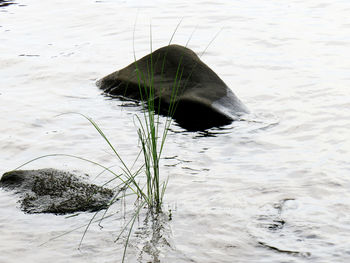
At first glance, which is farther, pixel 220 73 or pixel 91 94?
pixel 220 73

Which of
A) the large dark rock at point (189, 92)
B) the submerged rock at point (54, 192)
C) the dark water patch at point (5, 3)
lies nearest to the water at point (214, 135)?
the submerged rock at point (54, 192)

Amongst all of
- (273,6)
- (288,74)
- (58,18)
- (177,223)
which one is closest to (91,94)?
(288,74)

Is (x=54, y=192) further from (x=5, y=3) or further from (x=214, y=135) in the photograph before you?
(x=5, y=3)

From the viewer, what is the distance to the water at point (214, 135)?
449 cm

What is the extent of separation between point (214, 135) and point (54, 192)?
2.25m

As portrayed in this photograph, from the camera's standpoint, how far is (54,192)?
202 inches

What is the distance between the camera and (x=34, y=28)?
12391mm

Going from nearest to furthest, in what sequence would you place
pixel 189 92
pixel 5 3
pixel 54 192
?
pixel 54 192 < pixel 189 92 < pixel 5 3

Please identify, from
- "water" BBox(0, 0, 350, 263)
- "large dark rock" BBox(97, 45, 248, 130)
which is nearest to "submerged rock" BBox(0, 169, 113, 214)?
"water" BBox(0, 0, 350, 263)

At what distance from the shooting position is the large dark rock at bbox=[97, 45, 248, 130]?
7.16 meters

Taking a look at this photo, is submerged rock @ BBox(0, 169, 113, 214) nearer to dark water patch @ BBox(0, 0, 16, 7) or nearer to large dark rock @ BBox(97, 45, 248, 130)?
large dark rock @ BBox(97, 45, 248, 130)

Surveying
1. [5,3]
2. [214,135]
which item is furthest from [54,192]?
[5,3]

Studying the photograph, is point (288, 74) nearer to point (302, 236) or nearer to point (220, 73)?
point (220, 73)

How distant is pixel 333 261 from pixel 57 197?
228 cm
